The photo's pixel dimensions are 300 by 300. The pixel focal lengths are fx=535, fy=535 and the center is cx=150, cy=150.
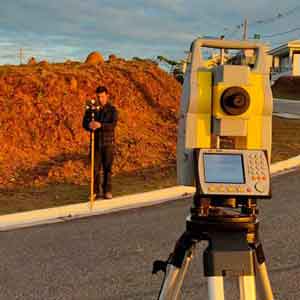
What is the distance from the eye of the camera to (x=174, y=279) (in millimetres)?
2447

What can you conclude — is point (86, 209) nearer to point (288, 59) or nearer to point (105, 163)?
point (105, 163)

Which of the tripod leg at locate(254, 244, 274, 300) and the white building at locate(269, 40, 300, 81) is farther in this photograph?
the white building at locate(269, 40, 300, 81)

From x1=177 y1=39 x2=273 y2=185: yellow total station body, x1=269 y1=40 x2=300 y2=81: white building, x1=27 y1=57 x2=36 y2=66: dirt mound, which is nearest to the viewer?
x1=177 y1=39 x2=273 y2=185: yellow total station body

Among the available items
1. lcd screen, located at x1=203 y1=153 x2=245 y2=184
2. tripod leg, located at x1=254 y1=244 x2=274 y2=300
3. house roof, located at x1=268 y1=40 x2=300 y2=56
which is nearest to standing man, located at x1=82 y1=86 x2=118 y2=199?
tripod leg, located at x1=254 y1=244 x2=274 y2=300

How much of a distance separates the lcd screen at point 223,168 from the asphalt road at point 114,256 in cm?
236

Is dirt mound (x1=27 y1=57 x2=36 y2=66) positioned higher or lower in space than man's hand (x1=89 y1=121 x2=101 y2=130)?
higher

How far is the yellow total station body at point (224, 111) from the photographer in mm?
2219

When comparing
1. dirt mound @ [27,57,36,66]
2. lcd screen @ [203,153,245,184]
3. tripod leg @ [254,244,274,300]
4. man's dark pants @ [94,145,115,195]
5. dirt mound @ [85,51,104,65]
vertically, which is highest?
dirt mound @ [85,51,104,65]

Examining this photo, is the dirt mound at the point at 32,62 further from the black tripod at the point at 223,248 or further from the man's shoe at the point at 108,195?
the black tripod at the point at 223,248

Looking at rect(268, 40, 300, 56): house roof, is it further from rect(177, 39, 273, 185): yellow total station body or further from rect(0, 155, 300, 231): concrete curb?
rect(177, 39, 273, 185): yellow total station body

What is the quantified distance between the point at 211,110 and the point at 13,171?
412 inches

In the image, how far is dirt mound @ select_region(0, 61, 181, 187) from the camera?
12.4 meters

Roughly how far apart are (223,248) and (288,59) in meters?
68.0

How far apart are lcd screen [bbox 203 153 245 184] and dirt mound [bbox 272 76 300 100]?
40.7 metres
